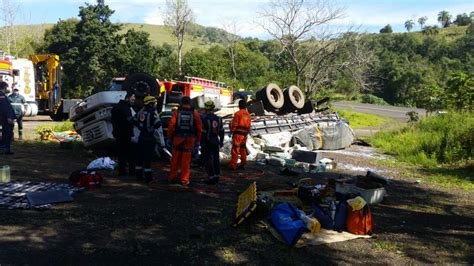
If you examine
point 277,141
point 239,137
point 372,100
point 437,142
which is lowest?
point 372,100

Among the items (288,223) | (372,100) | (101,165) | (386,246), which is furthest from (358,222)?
(372,100)

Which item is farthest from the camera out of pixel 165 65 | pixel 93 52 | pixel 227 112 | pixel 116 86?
pixel 165 65

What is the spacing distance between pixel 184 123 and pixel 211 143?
2.67ft

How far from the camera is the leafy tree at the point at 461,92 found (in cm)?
1756

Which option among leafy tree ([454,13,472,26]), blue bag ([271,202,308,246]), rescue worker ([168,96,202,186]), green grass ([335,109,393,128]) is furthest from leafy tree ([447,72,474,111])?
leafy tree ([454,13,472,26])

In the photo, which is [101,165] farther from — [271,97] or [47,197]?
[271,97]

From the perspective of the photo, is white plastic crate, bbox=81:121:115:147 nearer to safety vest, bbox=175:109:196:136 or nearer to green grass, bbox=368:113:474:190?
safety vest, bbox=175:109:196:136

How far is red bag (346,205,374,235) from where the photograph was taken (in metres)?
5.79

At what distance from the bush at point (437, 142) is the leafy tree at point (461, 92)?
1.41 meters

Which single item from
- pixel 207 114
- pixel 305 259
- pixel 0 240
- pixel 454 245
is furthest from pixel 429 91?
pixel 0 240

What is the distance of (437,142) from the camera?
46.8ft

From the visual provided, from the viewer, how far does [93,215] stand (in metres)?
5.99

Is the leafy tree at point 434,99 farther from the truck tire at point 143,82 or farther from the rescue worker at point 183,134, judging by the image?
the rescue worker at point 183,134

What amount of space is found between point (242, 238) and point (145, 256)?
1.26 m
